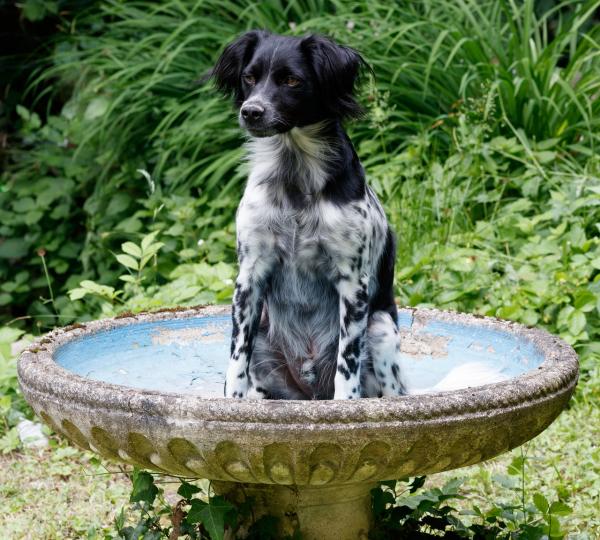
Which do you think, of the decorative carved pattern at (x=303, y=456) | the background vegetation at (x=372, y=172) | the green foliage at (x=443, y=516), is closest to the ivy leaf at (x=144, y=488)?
the decorative carved pattern at (x=303, y=456)

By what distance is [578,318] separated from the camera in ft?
13.7

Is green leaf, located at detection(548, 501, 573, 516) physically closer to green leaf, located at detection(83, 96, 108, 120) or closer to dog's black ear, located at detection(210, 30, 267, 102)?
dog's black ear, located at detection(210, 30, 267, 102)

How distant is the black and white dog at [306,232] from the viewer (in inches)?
96.2

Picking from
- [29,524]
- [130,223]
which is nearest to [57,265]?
[130,223]

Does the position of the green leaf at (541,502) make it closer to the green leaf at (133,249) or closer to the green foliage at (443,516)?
the green foliage at (443,516)

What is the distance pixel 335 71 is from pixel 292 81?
0.41 feet

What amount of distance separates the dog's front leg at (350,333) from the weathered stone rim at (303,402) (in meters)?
0.47

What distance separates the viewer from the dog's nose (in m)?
2.33

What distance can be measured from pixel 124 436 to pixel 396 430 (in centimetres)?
60

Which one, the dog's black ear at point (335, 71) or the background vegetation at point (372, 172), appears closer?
the dog's black ear at point (335, 71)

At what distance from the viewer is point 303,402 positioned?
197cm

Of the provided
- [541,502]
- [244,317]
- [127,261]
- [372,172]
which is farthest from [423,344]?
[372,172]

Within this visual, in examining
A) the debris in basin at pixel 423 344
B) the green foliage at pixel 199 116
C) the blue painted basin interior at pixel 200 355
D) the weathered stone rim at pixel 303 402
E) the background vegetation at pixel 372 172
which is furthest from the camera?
the green foliage at pixel 199 116

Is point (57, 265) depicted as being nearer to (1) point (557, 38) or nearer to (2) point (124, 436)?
(1) point (557, 38)
